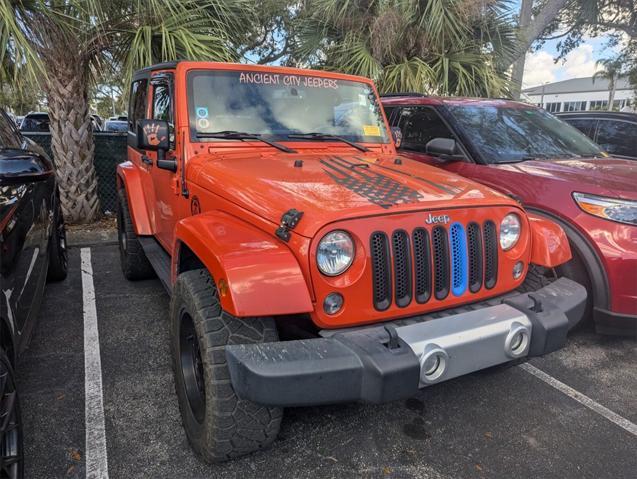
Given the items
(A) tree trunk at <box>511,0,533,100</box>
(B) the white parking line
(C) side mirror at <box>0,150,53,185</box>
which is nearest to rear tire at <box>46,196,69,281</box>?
(B) the white parking line

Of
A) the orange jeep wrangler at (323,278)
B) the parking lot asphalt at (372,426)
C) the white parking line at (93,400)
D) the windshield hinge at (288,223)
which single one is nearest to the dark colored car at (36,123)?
the white parking line at (93,400)

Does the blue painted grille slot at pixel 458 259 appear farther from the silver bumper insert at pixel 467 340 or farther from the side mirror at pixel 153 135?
the side mirror at pixel 153 135

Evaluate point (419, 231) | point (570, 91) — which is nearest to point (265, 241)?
point (419, 231)

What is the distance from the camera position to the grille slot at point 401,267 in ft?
7.24

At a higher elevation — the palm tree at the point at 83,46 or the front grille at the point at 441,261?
the palm tree at the point at 83,46

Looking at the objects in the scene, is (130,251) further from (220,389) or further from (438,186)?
(438,186)

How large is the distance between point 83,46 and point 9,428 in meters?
5.27

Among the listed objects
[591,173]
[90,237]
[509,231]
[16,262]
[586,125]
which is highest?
[586,125]

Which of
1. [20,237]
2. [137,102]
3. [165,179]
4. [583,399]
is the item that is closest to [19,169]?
[20,237]

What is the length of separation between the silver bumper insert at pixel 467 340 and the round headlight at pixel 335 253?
1.19 ft

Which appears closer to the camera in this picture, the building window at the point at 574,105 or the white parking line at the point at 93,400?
the white parking line at the point at 93,400

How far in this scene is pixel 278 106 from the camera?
132 inches

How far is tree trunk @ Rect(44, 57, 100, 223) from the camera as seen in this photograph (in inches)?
245

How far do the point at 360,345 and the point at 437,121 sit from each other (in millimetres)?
3456
